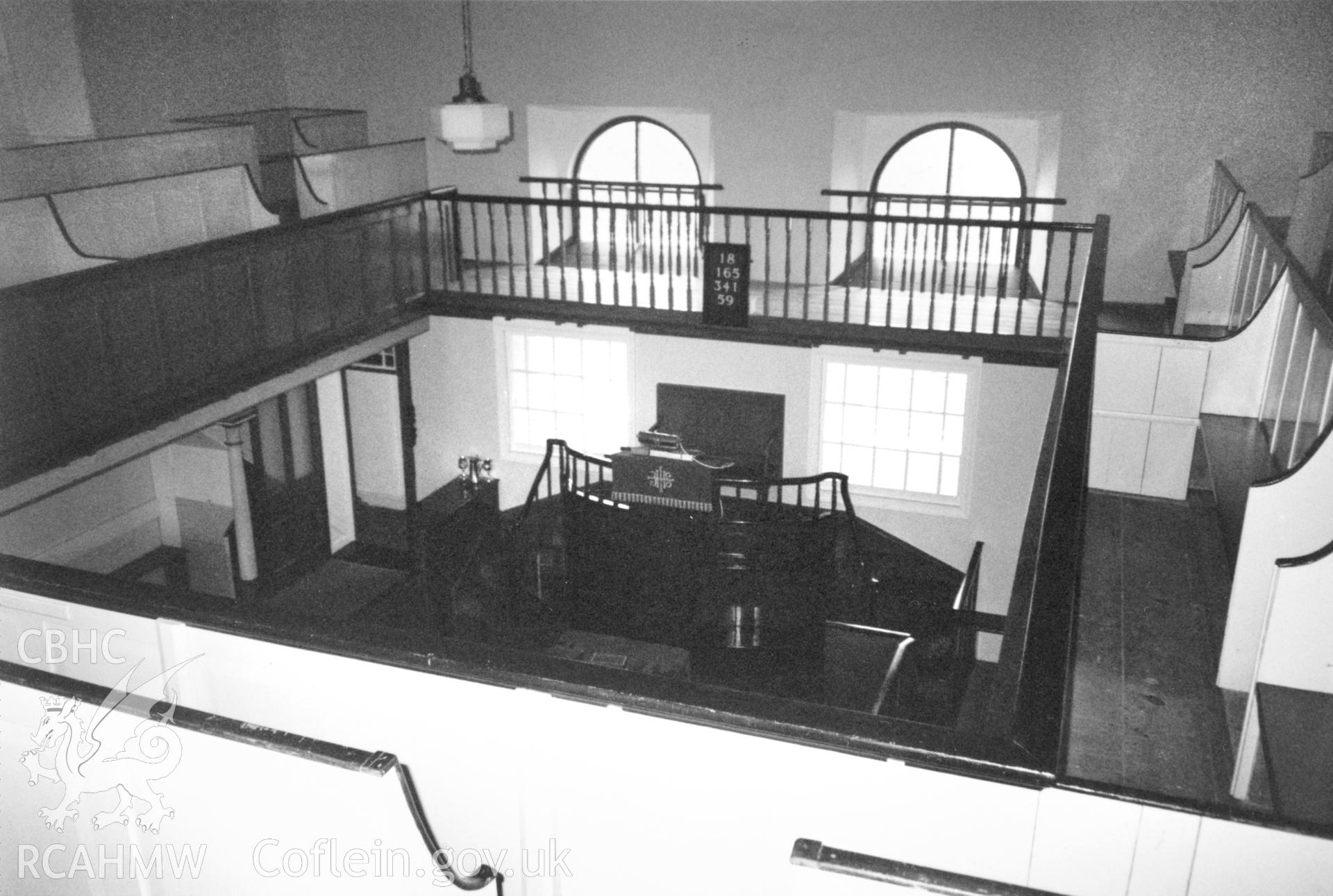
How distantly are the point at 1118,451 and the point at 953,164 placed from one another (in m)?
5.66

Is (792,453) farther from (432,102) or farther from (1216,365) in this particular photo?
(432,102)

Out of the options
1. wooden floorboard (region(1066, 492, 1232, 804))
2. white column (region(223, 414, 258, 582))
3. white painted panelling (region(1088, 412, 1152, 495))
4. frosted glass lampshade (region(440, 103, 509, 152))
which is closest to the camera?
wooden floorboard (region(1066, 492, 1232, 804))

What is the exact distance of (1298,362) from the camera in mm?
3596

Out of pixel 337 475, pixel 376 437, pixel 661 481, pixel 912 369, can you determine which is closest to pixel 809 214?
pixel 912 369

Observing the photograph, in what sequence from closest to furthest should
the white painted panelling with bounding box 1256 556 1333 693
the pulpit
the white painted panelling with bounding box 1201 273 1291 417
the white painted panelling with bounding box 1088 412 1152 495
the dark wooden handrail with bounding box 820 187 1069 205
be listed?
the white painted panelling with bounding box 1256 556 1333 693, the white painted panelling with bounding box 1201 273 1291 417, the white painted panelling with bounding box 1088 412 1152 495, the pulpit, the dark wooden handrail with bounding box 820 187 1069 205

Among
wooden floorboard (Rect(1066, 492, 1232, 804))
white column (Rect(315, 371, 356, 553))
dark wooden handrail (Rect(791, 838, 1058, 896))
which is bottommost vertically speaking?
white column (Rect(315, 371, 356, 553))

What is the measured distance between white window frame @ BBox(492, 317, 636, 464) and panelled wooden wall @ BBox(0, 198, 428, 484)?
1117mm

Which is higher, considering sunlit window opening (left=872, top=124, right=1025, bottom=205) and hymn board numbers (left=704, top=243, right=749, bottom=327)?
sunlit window opening (left=872, top=124, right=1025, bottom=205)

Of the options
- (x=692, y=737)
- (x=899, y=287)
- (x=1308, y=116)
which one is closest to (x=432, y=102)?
(x=899, y=287)

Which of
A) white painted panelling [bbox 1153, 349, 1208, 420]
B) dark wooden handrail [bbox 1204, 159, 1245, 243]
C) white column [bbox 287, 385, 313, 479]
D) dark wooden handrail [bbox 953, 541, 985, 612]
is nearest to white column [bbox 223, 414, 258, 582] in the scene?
white column [bbox 287, 385, 313, 479]

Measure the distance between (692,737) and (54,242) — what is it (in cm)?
651

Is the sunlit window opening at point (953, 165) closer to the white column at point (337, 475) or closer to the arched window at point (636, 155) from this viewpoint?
the arched window at point (636, 155)

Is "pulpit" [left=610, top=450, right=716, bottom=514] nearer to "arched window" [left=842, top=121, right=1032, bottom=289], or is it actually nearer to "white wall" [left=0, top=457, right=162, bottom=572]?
"arched window" [left=842, top=121, right=1032, bottom=289]

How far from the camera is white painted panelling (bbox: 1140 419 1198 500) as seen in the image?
4.51 m
